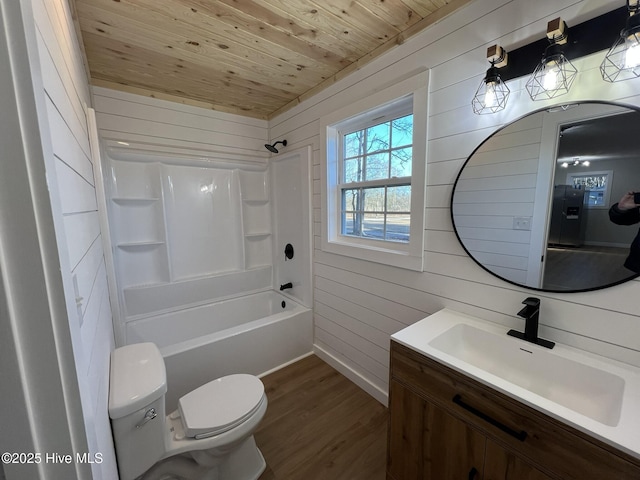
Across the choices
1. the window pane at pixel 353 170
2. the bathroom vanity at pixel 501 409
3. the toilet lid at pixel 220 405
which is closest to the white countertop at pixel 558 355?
the bathroom vanity at pixel 501 409

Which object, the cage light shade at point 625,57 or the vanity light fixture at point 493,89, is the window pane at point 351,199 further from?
the cage light shade at point 625,57

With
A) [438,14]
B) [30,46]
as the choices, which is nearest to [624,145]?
[438,14]

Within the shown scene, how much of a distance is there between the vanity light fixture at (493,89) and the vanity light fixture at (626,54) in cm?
31

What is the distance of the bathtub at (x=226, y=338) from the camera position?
186 cm

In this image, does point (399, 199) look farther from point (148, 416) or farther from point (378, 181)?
point (148, 416)

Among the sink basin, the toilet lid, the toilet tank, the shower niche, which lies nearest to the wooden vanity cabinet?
the sink basin

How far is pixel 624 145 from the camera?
938 millimetres

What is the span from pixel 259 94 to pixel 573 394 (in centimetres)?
281

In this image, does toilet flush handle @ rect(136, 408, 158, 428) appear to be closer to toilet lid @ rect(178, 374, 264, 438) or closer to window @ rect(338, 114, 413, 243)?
toilet lid @ rect(178, 374, 264, 438)

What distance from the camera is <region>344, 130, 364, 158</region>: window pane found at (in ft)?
6.86

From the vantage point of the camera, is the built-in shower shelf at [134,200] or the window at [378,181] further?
the built-in shower shelf at [134,200]

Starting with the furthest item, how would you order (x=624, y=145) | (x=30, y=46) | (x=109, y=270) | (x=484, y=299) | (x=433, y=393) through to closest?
(x=109, y=270) → (x=484, y=299) → (x=433, y=393) → (x=624, y=145) → (x=30, y=46)

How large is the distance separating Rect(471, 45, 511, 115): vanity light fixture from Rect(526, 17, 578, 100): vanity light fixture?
0.32 ft

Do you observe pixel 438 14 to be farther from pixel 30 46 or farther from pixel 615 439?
pixel 615 439
